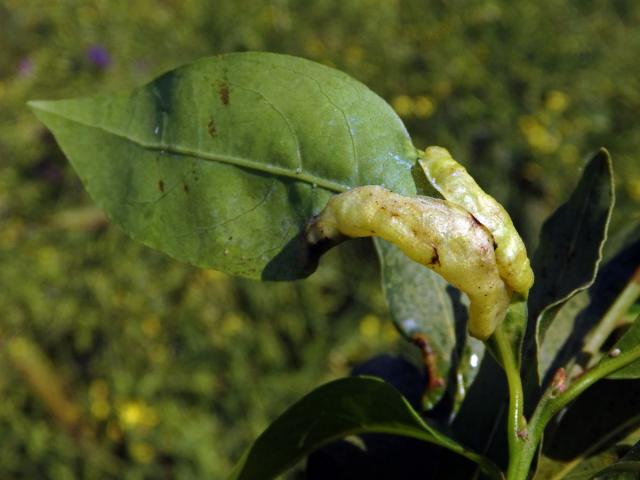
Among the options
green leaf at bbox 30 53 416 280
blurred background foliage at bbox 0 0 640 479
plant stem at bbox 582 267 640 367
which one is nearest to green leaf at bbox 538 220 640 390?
plant stem at bbox 582 267 640 367

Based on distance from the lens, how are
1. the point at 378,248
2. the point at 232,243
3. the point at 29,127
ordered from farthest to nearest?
the point at 29,127, the point at 378,248, the point at 232,243

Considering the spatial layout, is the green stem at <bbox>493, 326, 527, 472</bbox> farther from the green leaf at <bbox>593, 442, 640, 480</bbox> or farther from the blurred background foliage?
the blurred background foliage

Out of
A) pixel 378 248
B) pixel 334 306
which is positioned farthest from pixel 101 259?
pixel 378 248

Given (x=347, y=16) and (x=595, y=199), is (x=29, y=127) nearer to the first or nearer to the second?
(x=347, y=16)

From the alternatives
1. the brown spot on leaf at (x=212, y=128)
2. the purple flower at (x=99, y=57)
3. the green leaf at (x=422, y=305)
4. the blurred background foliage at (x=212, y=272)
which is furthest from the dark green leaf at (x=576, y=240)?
the purple flower at (x=99, y=57)

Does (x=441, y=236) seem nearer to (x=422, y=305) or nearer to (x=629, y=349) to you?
(x=629, y=349)
